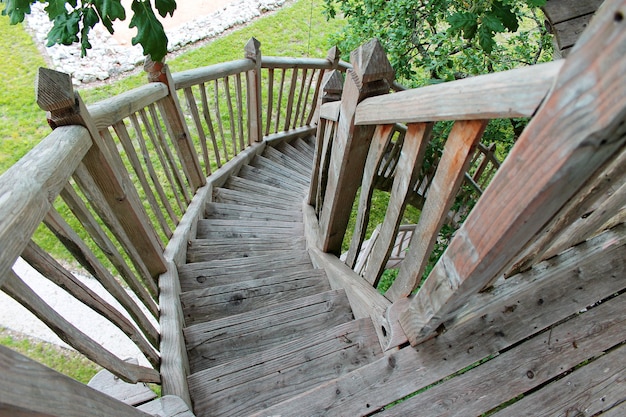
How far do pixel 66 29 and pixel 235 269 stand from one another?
4.96 feet

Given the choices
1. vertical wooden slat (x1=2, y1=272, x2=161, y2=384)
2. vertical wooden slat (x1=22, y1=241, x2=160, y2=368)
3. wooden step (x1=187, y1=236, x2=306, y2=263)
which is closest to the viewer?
vertical wooden slat (x1=2, y1=272, x2=161, y2=384)

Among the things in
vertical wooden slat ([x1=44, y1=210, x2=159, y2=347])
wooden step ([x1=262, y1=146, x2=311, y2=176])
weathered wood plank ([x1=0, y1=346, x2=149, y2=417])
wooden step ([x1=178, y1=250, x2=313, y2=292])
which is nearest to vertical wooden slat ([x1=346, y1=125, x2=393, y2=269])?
wooden step ([x1=178, y1=250, x2=313, y2=292])

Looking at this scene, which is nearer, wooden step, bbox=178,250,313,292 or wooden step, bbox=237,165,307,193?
wooden step, bbox=178,250,313,292

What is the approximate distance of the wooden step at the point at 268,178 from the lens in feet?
13.3

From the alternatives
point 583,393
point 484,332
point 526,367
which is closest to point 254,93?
point 484,332

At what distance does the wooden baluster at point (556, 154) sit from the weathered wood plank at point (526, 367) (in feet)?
1.42

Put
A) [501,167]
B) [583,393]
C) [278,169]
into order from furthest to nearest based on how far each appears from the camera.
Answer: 1. [278,169]
2. [583,393]
3. [501,167]

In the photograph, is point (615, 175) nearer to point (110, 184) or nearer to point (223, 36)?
point (110, 184)

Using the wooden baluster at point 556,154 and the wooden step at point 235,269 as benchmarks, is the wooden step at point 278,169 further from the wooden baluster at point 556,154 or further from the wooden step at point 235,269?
the wooden baluster at point 556,154

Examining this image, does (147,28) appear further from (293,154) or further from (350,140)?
(293,154)

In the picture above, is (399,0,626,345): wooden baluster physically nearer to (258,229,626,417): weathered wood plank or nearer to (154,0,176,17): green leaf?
(258,229,626,417): weathered wood plank

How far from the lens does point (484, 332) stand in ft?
4.28

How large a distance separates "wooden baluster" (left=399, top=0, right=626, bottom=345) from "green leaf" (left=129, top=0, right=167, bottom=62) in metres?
1.40

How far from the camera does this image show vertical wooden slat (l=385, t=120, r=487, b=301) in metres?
0.92
